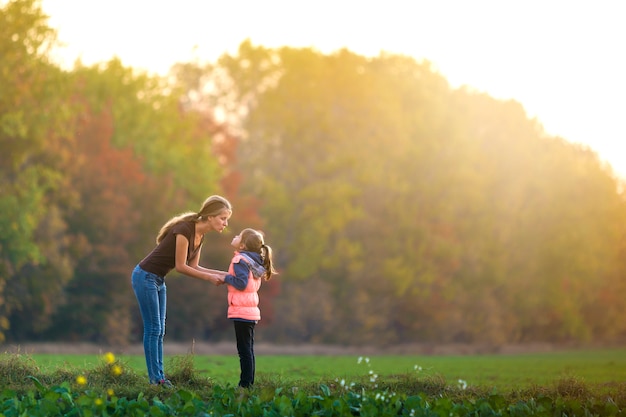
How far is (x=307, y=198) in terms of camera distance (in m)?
52.3

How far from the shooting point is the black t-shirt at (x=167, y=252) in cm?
1263

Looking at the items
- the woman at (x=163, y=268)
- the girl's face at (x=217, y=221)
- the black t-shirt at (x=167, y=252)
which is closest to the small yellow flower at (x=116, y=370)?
the woman at (x=163, y=268)

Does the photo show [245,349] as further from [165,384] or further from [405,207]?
[405,207]

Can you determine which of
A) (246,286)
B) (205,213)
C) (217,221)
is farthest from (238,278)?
(205,213)

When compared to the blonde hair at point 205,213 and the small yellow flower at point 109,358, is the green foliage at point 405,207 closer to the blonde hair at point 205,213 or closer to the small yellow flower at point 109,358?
the small yellow flower at point 109,358

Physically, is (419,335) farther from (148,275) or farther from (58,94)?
(148,275)

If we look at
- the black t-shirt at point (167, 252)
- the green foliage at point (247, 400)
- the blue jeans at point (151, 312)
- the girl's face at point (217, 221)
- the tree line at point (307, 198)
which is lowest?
the green foliage at point (247, 400)

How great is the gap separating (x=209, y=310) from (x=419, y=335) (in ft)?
40.4

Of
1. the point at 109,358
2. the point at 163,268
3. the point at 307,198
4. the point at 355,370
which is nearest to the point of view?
the point at 109,358

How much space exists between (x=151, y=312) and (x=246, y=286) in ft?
3.66

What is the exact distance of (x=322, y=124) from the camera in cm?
5466

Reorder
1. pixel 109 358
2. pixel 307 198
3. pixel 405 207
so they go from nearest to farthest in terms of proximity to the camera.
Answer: pixel 109 358 < pixel 307 198 < pixel 405 207

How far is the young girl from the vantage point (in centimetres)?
1249

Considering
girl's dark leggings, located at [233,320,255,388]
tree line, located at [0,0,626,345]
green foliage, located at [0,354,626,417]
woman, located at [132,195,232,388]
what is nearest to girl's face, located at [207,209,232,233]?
woman, located at [132,195,232,388]
